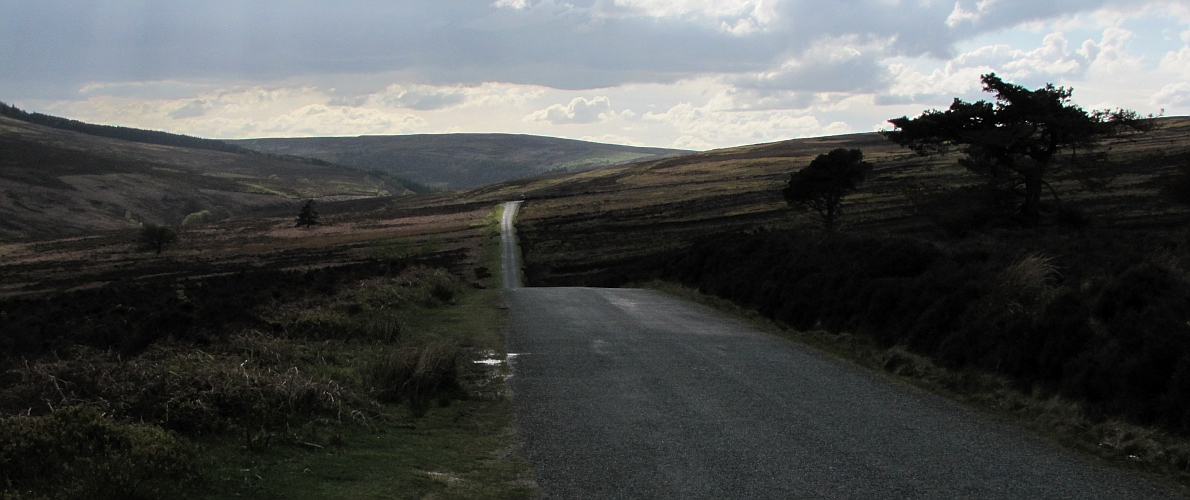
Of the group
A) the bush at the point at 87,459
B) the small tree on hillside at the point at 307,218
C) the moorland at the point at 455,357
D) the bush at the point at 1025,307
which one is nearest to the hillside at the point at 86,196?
the small tree on hillside at the point at 307,218

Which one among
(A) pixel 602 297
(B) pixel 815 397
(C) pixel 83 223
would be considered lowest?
(C) pixel 83 223

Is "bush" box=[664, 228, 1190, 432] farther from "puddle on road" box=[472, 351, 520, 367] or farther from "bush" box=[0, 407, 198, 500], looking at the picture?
"bush" box=[0, 407, 198, 500]

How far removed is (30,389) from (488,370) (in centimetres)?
662

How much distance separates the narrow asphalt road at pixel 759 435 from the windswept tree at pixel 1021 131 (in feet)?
55.6

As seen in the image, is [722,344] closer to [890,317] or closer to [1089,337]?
[890,317]

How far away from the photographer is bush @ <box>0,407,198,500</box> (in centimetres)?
527

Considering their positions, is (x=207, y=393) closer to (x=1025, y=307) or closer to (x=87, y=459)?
(x=87, y=459)

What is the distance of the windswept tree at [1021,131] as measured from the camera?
26812 millimetres

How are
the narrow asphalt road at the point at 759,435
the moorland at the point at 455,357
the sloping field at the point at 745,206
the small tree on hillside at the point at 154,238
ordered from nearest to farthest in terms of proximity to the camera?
the moorland at the point at 455,357
the narrow asphalt road at the point at 759,435
the sloping field at the point at 745,206
the small tree on hillside at the point at 154,238

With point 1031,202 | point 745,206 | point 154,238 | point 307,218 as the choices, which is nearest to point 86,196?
point 307,218

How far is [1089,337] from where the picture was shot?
34.4 feet

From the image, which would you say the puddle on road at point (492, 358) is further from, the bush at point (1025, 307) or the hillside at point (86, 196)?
the hillside at point (86, 196)

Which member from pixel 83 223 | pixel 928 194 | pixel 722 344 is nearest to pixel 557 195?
pixel 83 223

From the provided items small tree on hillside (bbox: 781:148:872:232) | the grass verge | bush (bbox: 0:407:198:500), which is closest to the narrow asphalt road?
the grass verge
